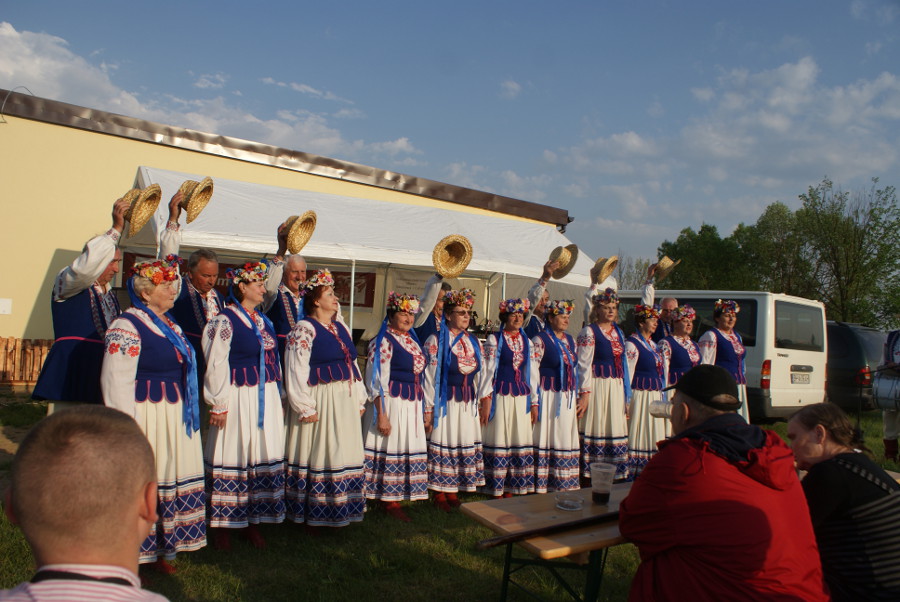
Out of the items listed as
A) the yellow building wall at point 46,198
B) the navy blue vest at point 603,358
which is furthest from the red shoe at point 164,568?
the yellow building wall at point 46,198

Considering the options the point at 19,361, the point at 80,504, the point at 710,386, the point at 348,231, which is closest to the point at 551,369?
the point at 710,386

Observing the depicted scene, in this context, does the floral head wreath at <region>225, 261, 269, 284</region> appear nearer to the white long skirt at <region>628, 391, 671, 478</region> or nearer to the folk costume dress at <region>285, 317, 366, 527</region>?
the folk costume dress at <region>285, 317, 366, 527</region>

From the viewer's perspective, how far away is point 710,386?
2.28 m

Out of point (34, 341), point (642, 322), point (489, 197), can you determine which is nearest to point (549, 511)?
point (642, 322)

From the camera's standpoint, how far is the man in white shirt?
3.26 ft

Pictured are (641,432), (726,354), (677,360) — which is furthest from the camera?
(726,354)

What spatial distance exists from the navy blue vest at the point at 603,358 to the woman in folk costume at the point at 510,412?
770mm

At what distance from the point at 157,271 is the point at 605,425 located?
4.09m

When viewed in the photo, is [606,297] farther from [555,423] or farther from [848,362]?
[848,362]

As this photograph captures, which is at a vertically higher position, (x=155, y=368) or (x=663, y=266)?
(x=663, y=266)

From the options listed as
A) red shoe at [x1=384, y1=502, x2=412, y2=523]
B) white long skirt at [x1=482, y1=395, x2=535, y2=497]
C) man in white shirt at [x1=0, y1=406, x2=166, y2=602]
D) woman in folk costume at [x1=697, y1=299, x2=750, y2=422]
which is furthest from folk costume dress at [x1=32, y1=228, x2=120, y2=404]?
woman in folk costume at [x1=697, y1=299, x2=750, y2=422]

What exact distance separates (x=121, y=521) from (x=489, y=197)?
14.2m

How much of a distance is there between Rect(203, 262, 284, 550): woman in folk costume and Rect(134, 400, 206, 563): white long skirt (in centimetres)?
22

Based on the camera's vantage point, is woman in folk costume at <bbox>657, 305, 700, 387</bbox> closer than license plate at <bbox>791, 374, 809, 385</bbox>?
Yes
